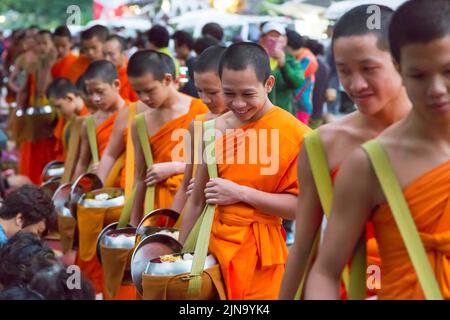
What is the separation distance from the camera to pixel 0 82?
62.0 ft

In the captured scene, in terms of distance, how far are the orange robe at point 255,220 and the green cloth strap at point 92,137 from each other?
2.58m

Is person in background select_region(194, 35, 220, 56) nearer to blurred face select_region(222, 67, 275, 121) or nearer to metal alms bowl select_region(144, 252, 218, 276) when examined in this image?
blurred face select_region(222, 67, 275, 121)

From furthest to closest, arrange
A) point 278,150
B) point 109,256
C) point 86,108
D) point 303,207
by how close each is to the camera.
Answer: point 86,108 → point 109,256 → point 278,150 → point 303,207

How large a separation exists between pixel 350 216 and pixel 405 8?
1.72 feet

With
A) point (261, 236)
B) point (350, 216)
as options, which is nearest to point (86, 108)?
point (261, 236)

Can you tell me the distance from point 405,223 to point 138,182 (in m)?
3.21

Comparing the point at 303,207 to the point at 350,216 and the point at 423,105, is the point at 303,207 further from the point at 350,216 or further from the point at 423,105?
the point at 423,105

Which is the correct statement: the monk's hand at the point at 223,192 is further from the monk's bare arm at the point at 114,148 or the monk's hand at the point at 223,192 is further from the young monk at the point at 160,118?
the monk's bare arm at the point at 114,148

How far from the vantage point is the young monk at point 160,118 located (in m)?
5.28

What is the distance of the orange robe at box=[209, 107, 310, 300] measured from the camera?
3969mm

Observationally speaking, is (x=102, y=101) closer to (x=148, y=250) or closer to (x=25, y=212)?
(x=25, y=212)

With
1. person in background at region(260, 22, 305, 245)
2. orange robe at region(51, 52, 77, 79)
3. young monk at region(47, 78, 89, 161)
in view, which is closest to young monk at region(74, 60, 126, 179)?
young monk at region(47, 78, 89, 161)

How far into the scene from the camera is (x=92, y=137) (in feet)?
21.5

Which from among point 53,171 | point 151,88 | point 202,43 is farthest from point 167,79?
point 202,43
